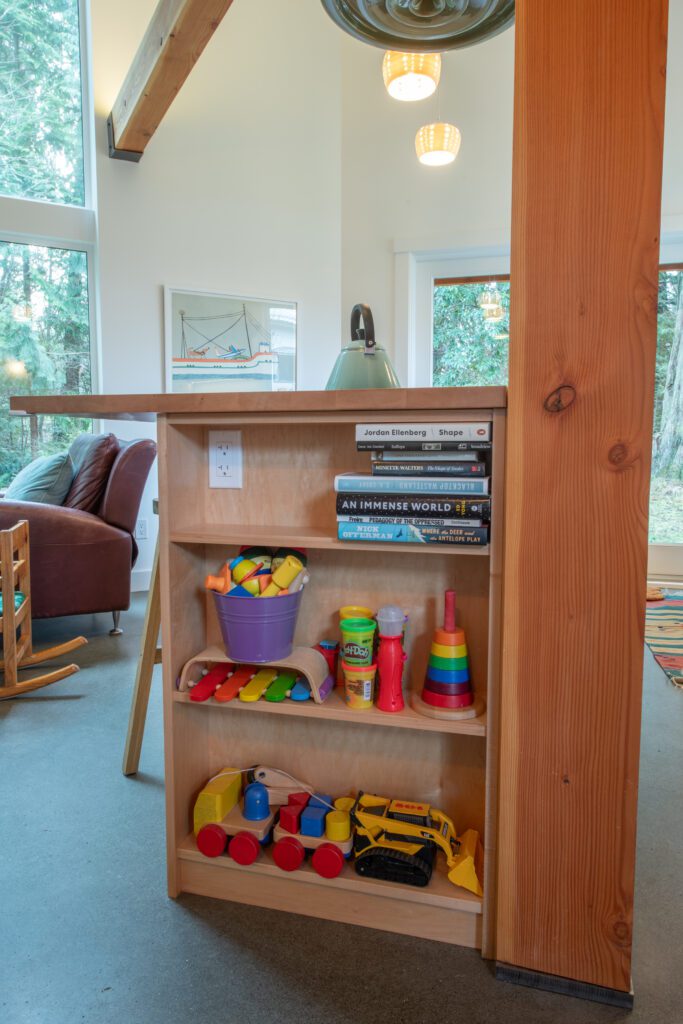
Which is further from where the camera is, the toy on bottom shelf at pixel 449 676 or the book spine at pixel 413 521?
the toy on bottom shelf at pixel 449 676

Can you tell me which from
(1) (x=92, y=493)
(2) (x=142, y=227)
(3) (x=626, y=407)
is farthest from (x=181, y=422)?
(2) (x=142, y=227)

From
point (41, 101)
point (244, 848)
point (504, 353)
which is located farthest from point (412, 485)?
point (41, 101)

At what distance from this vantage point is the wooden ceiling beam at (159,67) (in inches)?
99.6

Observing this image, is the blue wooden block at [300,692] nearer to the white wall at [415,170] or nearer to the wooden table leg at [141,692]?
the wooden table leg at [141,692]

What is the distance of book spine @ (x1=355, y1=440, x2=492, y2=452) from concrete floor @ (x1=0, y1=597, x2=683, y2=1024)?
0.89m

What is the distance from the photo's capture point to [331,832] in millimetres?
1257

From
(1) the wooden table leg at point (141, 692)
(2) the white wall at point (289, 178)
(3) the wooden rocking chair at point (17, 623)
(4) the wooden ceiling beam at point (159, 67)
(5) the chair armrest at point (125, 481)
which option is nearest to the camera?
(1) the wooden table leg at point (141, 692)

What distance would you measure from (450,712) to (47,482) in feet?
8.53

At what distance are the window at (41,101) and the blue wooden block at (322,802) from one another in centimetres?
387

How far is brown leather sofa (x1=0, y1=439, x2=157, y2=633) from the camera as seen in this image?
2.79 meters

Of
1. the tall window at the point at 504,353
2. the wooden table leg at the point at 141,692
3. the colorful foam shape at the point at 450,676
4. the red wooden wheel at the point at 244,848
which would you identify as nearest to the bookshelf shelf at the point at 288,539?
the colorful foam shape at the point at 450,676

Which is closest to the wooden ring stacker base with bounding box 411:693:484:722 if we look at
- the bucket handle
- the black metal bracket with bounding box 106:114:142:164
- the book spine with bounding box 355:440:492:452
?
the book spine with bounding box 355:440:492:452

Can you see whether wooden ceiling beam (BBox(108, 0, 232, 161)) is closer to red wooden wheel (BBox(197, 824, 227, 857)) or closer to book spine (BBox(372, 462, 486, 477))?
book spine (BBox(372, 462, 486, 477))

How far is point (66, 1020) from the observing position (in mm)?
1023
